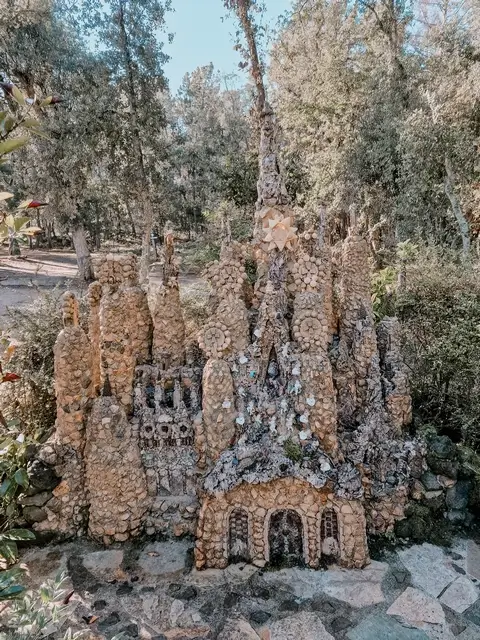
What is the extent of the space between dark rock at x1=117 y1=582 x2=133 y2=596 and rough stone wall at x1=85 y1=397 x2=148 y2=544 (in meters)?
0.81

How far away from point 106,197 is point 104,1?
9.39 metres

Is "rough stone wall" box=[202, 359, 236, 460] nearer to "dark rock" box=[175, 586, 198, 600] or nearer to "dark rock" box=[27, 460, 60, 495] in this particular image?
"dark rock" box=[175, 586, 198, 600]

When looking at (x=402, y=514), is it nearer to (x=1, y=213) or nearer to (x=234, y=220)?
(x=1, y=213)

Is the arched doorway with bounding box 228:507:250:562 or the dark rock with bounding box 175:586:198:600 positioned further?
the arched doorway with bounding box 228:507:250:562

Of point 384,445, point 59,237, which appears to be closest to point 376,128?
point 384,445

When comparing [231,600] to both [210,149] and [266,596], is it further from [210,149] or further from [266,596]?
[210,149]

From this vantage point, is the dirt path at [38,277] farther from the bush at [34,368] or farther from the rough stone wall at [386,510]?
the rough stone wall at [386,510]

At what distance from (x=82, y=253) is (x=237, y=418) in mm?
15229

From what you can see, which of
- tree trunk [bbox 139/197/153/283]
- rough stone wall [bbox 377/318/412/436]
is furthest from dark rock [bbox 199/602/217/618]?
tree trunk [bbox 139/197/153/283]

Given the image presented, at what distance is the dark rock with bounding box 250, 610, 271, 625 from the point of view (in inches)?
238

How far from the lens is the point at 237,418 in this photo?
706 cm

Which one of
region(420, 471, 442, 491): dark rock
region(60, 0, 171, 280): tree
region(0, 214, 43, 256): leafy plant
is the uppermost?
region(60, 0, 171, 280): tree

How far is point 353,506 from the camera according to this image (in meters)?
6.56

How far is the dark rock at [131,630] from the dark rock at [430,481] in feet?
15.9
